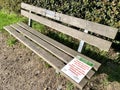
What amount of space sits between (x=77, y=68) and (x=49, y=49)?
2.52 feet

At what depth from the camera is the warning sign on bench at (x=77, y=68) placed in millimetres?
2871

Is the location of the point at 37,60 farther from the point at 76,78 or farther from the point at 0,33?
the point at 0,33

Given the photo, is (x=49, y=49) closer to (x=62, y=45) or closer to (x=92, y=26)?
(x=62, y=45)

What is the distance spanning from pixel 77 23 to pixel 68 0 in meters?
0.95

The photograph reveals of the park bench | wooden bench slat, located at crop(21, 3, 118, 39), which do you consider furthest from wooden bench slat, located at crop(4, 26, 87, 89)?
wooden bench slat, located at crop(21, 3, 118, 39)

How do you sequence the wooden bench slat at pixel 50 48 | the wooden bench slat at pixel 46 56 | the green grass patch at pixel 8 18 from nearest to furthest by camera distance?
1. the wooden bench slat at pixel 46 56
2. the wooden bench slat at pixel 50 48
3. the green grass patch at pixel 8 18

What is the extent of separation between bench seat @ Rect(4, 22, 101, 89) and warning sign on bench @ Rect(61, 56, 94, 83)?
57 millimetres

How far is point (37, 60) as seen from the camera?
4.08 metres

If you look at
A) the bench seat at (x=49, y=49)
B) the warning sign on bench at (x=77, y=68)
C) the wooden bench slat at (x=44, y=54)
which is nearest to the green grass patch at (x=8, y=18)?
the bench seat at (x=49, y=49)

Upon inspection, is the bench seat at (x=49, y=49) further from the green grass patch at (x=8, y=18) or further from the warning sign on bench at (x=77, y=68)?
the green grass patch at (x=8, y=18)

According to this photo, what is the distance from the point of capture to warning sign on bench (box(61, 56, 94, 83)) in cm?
287

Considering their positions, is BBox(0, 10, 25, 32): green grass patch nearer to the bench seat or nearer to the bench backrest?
the bench seat

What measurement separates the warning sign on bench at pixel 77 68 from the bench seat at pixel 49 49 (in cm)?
6

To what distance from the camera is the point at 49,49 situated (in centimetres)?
359
